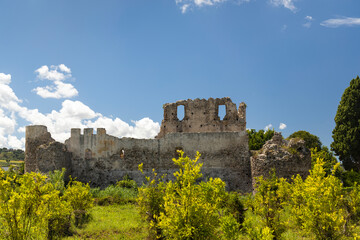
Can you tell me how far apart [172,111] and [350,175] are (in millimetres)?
16642

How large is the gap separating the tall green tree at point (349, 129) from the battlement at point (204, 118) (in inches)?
386

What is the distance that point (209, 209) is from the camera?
242 inches

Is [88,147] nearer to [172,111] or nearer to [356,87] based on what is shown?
[172,111]

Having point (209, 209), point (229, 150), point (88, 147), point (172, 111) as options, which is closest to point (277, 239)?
point (209, 209)

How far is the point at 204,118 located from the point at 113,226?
16.4 meters

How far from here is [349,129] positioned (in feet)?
93.0

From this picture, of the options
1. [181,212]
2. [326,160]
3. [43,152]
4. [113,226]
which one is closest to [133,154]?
[43,152]

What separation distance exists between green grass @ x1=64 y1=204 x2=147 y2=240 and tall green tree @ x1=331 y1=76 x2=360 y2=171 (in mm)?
22031

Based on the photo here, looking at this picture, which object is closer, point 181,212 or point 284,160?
point 181,212

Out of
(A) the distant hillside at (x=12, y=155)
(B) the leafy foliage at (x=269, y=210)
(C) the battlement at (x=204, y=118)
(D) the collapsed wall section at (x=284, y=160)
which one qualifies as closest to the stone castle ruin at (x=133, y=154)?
(D) the collapsed wall section at (x=284, y=160)

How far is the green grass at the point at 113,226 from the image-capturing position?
36.6 feet

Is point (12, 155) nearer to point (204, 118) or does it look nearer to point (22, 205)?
point (204, 118)

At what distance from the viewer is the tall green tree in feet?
92.1

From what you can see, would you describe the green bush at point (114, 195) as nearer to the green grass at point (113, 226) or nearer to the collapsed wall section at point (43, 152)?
the green grass at point (113, 226)
